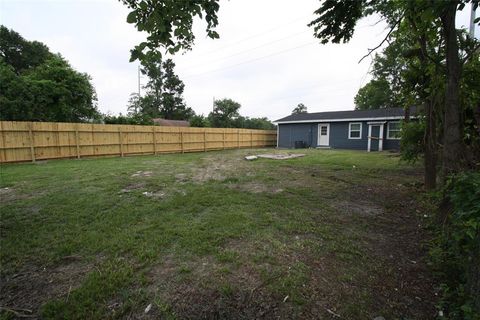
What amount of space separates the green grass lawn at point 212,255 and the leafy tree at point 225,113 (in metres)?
25.6

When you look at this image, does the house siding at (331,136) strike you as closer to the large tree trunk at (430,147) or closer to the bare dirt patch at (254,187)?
the large tree trunk at (430,147)

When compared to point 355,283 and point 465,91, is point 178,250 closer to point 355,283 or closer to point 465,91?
point 355,283

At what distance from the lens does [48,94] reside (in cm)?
1417

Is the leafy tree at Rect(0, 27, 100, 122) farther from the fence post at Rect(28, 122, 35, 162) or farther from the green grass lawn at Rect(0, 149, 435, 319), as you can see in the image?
the green grass lawn at Rect(0, 149, 435, 319)

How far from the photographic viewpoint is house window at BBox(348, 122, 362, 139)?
16781 millimetres

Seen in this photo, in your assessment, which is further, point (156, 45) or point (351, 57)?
point (351, 57)

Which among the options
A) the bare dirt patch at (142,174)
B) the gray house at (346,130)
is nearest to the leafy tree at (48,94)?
the bare dirt patch at (142,174)

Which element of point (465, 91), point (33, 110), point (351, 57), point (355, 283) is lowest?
point (355, 283)

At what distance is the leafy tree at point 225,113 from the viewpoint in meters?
29.9

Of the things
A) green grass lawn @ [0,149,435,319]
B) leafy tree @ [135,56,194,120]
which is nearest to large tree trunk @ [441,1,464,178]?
green grass lawn @ [0,149,435,319]

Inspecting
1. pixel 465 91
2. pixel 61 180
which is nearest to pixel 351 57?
pixel 465 91

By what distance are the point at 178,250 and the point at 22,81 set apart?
16601mm

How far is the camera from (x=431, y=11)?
1.76m

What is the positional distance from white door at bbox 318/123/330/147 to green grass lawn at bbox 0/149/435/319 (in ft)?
46.0
